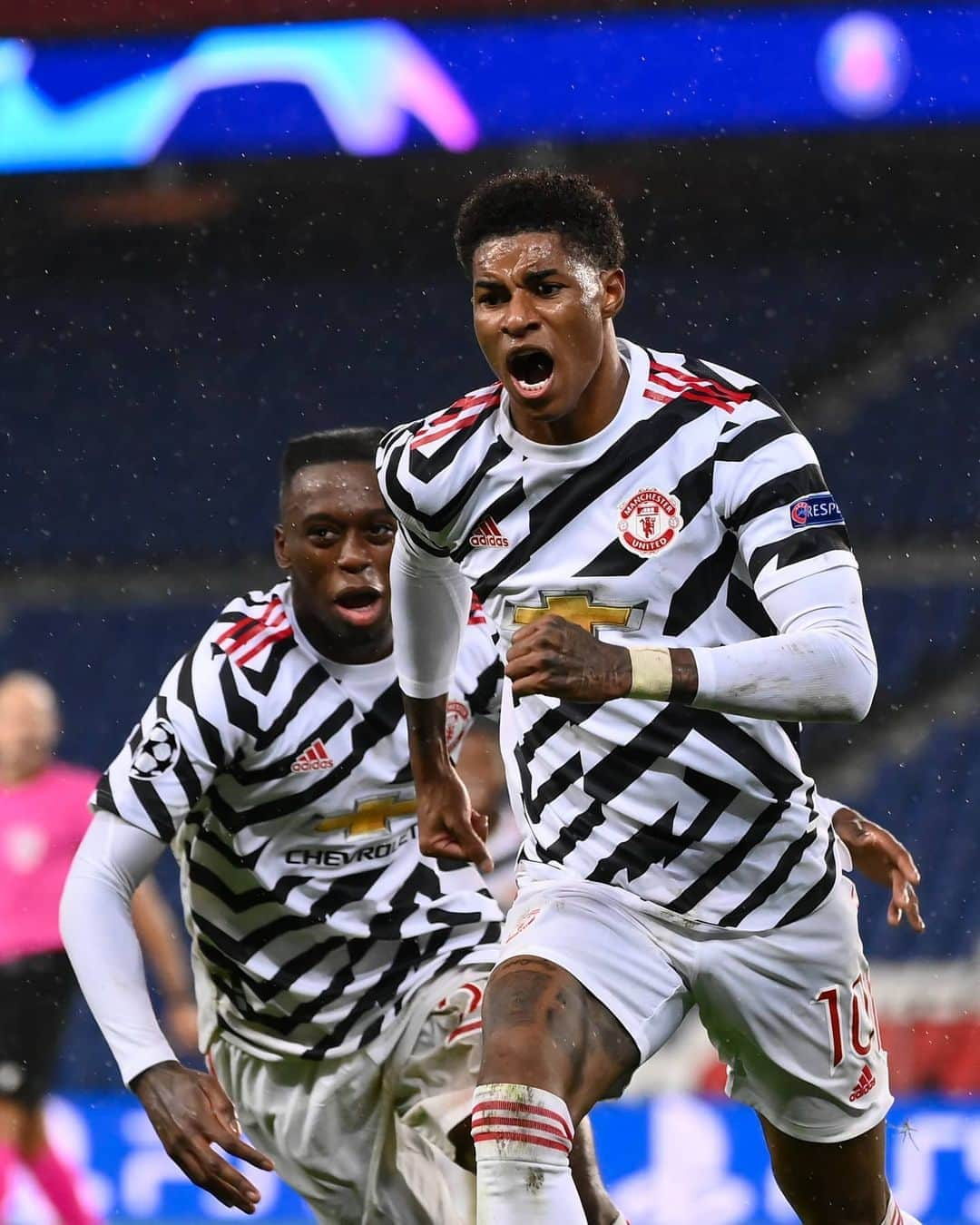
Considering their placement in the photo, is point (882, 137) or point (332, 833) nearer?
point (332, 833)

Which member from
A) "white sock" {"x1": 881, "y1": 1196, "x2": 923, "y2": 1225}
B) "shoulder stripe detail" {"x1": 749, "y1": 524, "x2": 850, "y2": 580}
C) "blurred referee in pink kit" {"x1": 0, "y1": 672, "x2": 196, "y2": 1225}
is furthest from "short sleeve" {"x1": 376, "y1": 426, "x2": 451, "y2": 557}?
"blurred referee in pink kit" {"x1": 0, "y1": 672, "x2": 196, "y2": 1225}

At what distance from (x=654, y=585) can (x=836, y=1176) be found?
1.05m

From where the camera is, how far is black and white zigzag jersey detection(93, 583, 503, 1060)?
3.74 meters

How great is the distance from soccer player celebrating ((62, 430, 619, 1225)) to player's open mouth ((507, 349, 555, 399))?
2.54 feet

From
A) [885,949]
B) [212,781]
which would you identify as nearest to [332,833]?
[212,781]

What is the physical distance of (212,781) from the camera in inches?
148

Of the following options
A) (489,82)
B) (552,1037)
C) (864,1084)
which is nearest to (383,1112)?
(864,1084)

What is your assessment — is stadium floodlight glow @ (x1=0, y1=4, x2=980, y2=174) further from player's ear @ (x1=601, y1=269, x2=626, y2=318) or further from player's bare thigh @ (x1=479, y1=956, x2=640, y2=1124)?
player's bare thigh @ (x1=479, y1=956, x2=640, y2=1124)

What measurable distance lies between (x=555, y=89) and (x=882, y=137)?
69.0 inches

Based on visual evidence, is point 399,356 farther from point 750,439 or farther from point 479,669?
point 750,439

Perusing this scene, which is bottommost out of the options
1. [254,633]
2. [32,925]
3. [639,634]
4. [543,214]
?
[32,925]

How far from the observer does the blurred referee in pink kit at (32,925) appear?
649 centimetres

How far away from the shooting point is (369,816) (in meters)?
3.85

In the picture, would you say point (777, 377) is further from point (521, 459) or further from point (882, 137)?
point (521, 459)
